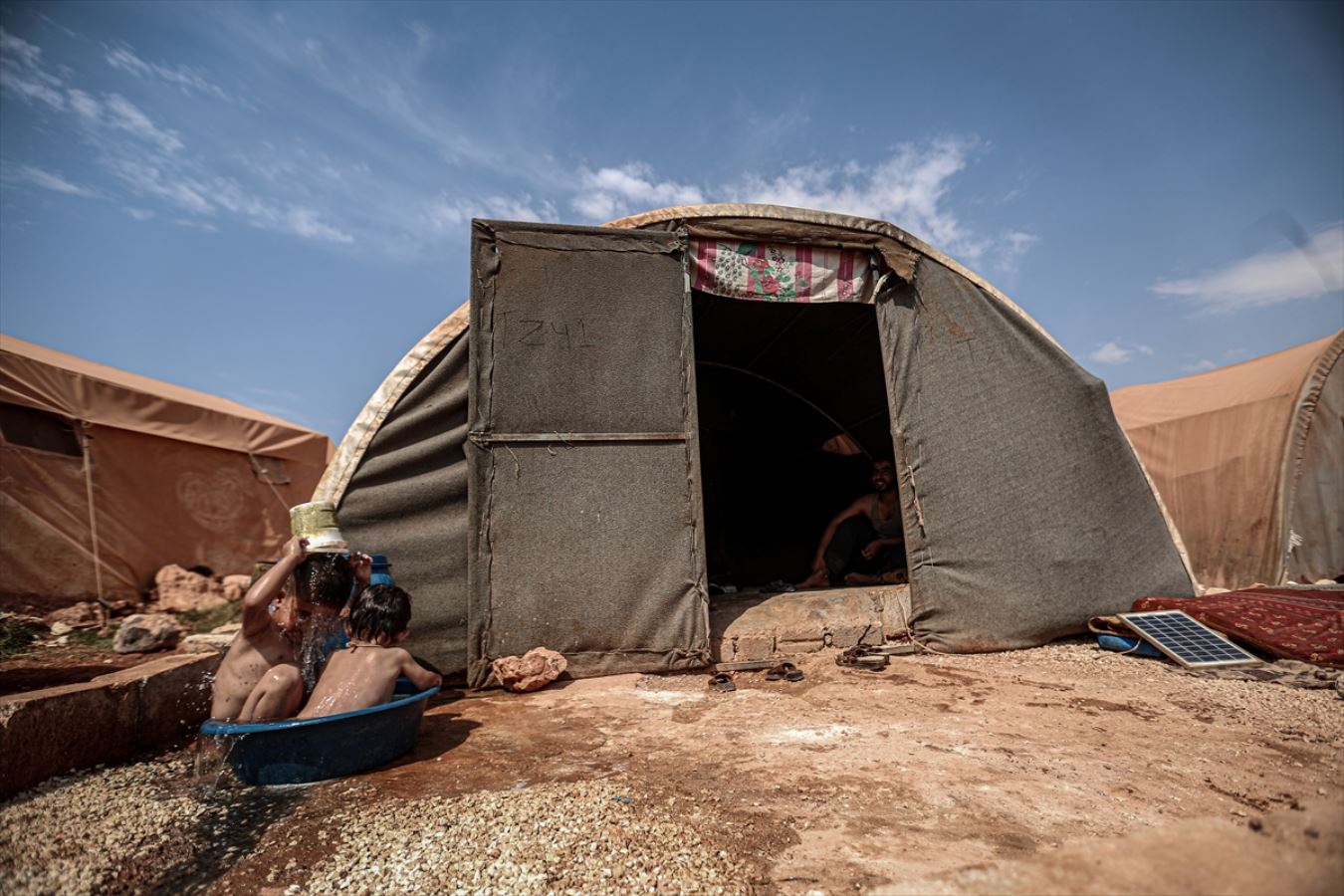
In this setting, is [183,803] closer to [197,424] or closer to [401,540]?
[401,540]

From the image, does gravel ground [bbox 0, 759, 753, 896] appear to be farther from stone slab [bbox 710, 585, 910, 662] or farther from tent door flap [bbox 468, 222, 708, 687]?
stone slab [bbox 710, 585, 910, 662]

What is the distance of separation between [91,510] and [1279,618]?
10968 mm

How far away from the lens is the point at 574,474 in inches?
162

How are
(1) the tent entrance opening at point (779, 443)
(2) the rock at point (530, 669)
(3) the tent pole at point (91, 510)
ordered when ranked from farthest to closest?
(3) the tent pole at point (91, 510)
(1) the tent entrance opening at point (779, 443)
(2) the rock at point (530, 669)

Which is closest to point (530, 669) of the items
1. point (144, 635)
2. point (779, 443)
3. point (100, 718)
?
point (100, 718)

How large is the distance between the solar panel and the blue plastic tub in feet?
14.1

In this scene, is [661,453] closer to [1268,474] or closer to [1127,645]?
[1127,645]

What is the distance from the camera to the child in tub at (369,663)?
2504 mm

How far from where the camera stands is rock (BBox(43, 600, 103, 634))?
657cm

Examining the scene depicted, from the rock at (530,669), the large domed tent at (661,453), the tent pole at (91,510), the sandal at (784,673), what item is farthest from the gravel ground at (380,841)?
the tent pole at (91,510)

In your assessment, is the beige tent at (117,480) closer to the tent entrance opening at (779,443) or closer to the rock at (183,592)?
the rock at (183,592)

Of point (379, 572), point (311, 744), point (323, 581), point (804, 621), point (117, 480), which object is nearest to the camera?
point (311, 744)

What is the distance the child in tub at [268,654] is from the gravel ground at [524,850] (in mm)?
644

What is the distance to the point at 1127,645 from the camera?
13.8ft
